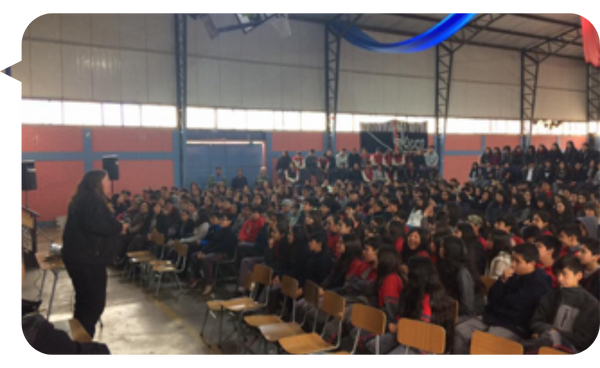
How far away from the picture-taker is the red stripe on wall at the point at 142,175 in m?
14.6

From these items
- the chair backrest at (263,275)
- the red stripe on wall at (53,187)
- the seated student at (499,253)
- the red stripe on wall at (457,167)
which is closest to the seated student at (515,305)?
the seated student at (499,253)

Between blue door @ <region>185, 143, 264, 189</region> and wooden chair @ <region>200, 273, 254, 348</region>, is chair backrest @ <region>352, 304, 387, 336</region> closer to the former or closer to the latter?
wooden chair @ <region>200, 273, 254, 348</region>

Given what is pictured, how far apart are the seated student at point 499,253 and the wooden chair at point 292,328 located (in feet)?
6.43

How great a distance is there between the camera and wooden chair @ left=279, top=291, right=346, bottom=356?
148 inches

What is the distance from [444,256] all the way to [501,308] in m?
0.75

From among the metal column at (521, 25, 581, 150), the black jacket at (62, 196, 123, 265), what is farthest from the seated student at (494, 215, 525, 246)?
the metal column at (521, 25, 581, 150)

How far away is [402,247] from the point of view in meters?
5.57

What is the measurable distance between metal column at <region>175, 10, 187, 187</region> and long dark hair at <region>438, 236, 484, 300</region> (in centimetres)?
1233

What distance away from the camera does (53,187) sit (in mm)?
13523

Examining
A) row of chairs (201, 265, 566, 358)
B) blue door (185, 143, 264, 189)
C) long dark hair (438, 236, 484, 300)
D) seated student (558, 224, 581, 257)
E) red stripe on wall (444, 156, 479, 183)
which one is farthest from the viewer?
red stripe on wall (444, 156, 479, 183)

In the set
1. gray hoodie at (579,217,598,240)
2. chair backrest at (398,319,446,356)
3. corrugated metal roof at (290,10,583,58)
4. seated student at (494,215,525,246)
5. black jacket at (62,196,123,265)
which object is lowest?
chair backrest at (398,319,446,356)
